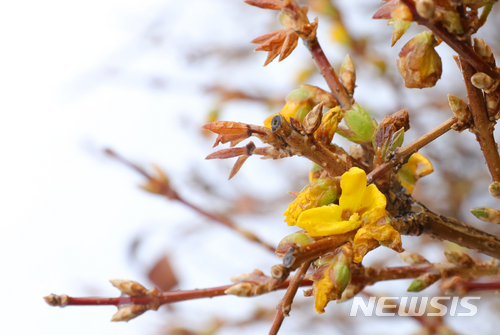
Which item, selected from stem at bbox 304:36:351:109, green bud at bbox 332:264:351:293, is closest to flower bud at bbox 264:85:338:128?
stem at bbox 304:36:351:109

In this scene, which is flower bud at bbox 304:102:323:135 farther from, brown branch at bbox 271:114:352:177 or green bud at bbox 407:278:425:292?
green bud at bbox 407:278:425:292

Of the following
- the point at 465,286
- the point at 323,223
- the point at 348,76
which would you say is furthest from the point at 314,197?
the point at 465,286

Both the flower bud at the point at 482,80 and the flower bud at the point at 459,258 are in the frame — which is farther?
the flower bud at the point at 459,258

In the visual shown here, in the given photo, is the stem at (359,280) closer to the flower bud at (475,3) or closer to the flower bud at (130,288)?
the flower bud at (130,288)

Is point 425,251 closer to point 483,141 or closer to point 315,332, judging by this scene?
point 315,332

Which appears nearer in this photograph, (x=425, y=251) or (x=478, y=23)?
(x=478, y=23)

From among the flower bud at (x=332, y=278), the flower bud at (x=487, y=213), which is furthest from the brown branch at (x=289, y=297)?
the flower bud at (x=487, y=213)

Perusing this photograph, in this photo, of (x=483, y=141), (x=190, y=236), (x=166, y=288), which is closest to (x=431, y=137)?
(x=483, y=141)
